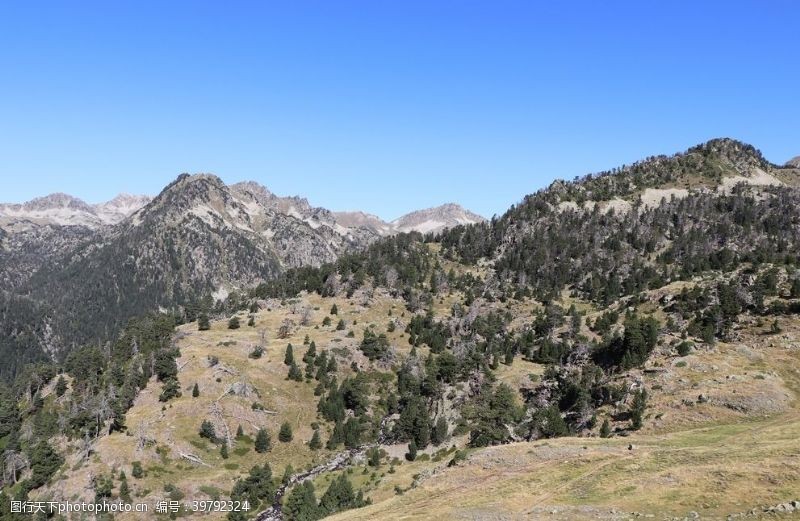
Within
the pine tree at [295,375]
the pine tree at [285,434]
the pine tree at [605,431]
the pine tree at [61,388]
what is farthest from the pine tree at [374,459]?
the pine tree at [61,388]

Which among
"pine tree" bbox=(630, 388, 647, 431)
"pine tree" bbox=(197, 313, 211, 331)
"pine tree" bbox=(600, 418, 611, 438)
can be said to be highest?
"pine tree" bbox=(197, 313, 211, 331)

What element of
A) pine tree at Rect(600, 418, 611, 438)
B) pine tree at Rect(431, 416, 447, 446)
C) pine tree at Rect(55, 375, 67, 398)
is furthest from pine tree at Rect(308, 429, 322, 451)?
pine tree at Rect(55, 375, 67, 398)

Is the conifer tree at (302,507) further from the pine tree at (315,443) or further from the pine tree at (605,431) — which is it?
the pine tree at (605,431)

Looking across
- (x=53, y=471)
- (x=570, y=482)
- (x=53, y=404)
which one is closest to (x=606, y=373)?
(x=570, y=482)

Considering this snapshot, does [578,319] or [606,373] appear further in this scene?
[578,319]

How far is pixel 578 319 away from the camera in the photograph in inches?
6304

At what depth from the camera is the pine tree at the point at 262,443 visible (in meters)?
112

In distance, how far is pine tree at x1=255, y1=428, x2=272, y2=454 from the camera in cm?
11169

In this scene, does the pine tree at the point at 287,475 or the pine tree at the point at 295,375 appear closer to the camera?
the pine tree at the point at 287,475

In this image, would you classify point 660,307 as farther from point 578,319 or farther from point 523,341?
point 523,341

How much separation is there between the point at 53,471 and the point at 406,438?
230ft

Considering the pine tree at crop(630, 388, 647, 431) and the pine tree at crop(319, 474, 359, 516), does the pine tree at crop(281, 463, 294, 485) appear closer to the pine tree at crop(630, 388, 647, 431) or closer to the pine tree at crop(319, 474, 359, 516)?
the pine tree at crop(319, 474, 359, 516)

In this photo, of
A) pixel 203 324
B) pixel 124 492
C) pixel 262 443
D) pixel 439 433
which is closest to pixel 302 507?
pixel 124 492

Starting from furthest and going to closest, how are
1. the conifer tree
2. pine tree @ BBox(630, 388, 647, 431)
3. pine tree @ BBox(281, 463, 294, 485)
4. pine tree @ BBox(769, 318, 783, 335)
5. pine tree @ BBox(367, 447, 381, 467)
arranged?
pine tree @ BBox(769, 318, 783, 335)
pine tree @ BBox(367, 447, 381, 467)
pine tree @ BBox(281, 463, 294, 485)
pine tree @ BBox(630, 388, 647, 431)
the conifer tree
